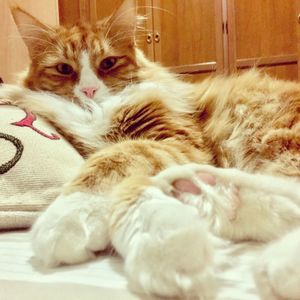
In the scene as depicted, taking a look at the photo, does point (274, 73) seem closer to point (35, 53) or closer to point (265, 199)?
point (35, 53)

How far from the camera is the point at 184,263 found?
21.1 inches

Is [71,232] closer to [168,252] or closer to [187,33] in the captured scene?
[168,252]

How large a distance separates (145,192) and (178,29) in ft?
8.98

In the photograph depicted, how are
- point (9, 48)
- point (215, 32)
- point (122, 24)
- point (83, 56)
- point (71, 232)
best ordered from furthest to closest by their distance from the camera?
point (215, 32), point (9, 48), point (122, 24), point (83, 56), point (71, 232)

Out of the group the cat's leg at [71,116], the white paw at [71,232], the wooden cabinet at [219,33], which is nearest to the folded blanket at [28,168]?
the cat's leg at [71,116]

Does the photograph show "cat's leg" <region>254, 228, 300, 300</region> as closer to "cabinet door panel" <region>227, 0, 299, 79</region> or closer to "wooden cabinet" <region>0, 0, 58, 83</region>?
"wooden cabinet" <region>0, 0, 58, 83</region>

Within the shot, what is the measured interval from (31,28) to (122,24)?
293 mm

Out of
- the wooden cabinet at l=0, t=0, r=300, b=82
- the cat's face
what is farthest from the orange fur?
the wooden cabinet at l=0, t=0, r=300, b=82

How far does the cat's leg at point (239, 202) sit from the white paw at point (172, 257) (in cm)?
14

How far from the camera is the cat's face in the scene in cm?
138

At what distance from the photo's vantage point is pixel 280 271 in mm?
507

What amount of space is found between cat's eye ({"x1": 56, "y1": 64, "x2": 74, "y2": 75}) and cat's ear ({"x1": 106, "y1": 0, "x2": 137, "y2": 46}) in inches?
6.8

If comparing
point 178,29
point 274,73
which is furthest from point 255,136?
point 178,29

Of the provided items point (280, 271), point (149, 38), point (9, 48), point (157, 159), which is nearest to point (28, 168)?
point (157, 159)
